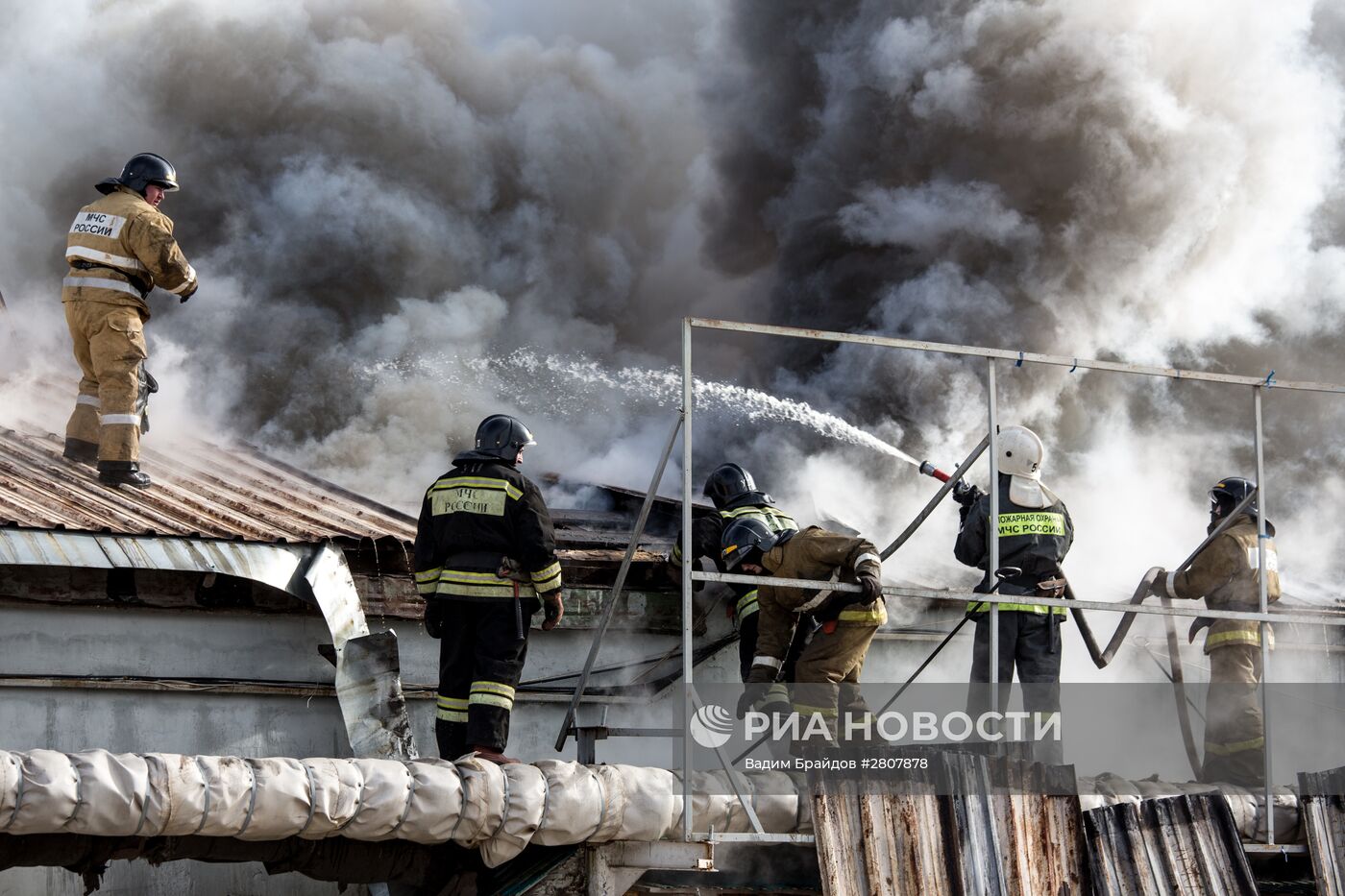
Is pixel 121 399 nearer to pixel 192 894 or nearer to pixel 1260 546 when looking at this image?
pixel 192 894

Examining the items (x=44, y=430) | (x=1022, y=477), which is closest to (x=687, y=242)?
(x=44, y=430)

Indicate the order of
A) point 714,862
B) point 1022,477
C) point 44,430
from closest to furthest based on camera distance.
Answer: point 714,862
point 1022,477
point 44,430

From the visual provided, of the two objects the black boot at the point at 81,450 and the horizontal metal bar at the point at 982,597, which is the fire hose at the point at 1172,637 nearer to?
the horizontal metal bar at the point at 982,597

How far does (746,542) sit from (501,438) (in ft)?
3.94

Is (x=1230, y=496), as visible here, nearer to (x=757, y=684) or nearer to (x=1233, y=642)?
(x=1233, y=642)

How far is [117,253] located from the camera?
7121mm

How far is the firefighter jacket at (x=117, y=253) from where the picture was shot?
7082 millimetres

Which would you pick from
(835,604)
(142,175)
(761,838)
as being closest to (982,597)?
(835,604)

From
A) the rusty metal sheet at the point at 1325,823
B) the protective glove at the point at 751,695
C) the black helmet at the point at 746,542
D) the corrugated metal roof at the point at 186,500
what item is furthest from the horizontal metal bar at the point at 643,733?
the rusty metal sheet at the point at 1325,823

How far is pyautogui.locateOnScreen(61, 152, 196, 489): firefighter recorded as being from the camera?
23.2ft

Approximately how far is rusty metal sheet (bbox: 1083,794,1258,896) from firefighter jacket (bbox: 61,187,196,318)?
196 inches

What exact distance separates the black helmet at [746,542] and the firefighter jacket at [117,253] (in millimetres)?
3035

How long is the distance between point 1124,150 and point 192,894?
13.2 metres

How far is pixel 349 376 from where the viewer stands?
1549cm
